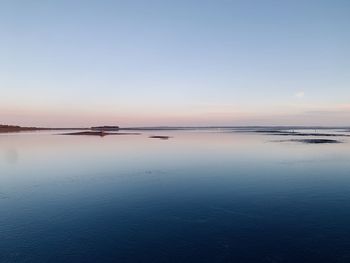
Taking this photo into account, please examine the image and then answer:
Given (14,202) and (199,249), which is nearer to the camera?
(199,249)

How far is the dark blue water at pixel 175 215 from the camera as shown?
14102mm

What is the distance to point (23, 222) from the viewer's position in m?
17.9

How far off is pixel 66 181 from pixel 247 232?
19.7 meters

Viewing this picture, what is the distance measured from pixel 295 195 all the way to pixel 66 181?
2070 cm

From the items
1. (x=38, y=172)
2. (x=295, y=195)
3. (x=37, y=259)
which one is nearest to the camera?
(x=37, y=259)

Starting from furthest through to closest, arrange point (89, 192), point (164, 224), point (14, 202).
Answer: point (89, 192) < point (14, 202) < point (164, 224)

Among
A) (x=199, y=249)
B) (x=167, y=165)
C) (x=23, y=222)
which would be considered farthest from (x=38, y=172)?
(x=199, y=249)

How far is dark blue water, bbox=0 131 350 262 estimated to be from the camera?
46.3 feet

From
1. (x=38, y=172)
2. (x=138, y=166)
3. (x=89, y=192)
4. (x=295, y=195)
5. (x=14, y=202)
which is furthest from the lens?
(x=138, y=166)

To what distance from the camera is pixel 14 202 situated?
2214 centimetres

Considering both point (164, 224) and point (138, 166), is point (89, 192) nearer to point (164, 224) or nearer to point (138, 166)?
point (164, 224)

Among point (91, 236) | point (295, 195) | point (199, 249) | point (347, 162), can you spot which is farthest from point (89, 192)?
point (347, 162)

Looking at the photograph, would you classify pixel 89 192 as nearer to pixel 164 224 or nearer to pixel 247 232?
pixel 164 224

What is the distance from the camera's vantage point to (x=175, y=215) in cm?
1925
